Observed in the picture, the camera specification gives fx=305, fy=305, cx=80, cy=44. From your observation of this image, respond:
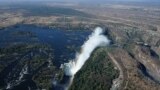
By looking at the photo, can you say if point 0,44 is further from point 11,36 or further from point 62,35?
point 62,35

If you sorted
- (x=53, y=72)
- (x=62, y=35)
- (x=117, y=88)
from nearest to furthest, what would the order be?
(x=117, y=88), (x=53, y=72), (x=62, y=35)

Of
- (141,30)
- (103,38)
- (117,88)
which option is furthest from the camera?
(141,30)

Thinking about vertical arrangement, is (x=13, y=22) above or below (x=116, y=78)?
below

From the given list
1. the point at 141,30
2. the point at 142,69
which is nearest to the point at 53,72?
the point at 142,69

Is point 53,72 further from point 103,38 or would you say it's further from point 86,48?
point 103,38

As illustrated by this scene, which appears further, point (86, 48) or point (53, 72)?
point (86, 48)

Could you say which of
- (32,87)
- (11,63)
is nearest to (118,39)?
(11,63)
